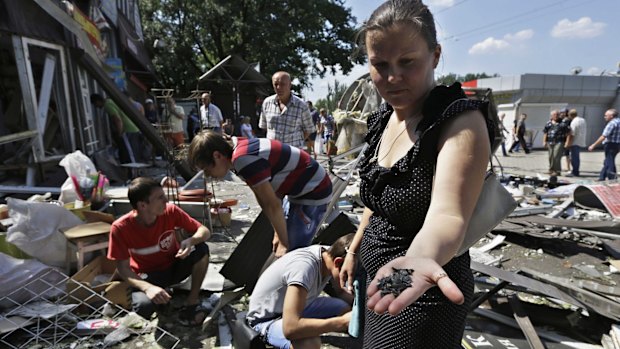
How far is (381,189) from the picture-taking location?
1128 mm

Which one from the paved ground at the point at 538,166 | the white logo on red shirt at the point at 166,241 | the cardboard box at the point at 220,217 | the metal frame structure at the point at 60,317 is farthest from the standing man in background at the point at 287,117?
the paved ground at the point at 538,166

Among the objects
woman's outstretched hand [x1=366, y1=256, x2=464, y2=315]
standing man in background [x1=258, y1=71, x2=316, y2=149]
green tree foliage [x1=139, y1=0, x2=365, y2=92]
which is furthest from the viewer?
green tree foliage [x1=139, y1=0, x2=365, y2=92]

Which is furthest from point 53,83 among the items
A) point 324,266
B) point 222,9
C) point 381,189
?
point 222,9

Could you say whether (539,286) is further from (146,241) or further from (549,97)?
(549,97)

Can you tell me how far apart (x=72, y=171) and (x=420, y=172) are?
4.70 m

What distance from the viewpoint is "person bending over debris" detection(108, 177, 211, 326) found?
2.85 meters

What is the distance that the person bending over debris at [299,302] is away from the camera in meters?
1.91

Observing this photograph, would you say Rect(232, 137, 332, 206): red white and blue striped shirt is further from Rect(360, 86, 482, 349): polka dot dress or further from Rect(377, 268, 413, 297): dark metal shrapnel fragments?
Rect(377, 268, 413, 297): dark metal shrapnel fragments

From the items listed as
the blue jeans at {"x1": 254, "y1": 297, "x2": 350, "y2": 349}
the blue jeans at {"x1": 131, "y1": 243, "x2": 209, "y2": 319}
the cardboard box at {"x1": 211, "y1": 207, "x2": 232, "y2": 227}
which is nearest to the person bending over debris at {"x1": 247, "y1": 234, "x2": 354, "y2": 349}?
the blue jeans at {"x1": 254, "y1": 297, "x2": 350, "y2": 349}

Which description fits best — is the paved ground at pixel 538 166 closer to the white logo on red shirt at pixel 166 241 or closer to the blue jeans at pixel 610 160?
the blue jeans at pixel 610 160

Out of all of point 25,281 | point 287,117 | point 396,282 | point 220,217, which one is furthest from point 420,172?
point 287,117

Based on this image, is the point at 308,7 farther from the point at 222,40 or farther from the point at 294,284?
the point at 294,284

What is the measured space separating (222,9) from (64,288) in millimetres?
19817

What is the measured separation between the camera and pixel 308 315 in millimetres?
2182
